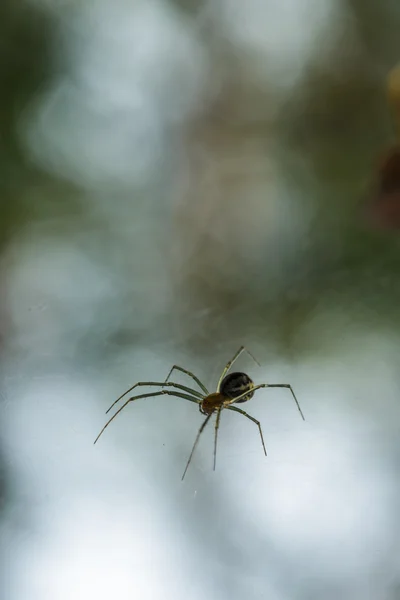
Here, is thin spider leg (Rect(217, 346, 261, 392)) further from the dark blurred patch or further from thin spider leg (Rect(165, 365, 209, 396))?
the dark blurred patch

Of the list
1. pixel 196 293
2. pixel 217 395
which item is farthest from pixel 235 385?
pixel 196 293

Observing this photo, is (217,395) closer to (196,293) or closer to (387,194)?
(196,293)

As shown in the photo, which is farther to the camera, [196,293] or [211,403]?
[196,293]

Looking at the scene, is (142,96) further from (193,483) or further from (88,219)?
(193,483)

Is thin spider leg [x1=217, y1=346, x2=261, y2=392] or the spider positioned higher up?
thin spider leg [x1=217, y1=346, x2=261, y2=392]

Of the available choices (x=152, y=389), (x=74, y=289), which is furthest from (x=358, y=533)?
(x=74, y=289)

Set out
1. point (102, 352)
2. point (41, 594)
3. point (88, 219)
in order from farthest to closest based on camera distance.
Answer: point (88, 219) → point (102, 352) → point (41, 594)

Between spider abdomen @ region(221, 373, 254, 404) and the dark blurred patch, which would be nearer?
spider abdomen @ region(221, 373, 254, 404)

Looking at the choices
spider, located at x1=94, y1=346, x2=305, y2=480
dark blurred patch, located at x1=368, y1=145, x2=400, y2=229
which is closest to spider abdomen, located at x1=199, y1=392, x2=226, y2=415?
spider, located at x1=94, y1=346, x2=305, y2=480

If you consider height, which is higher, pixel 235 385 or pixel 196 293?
pixel 196 293
